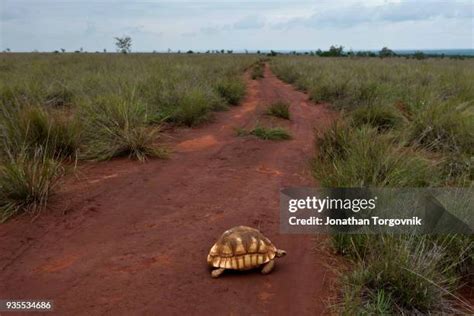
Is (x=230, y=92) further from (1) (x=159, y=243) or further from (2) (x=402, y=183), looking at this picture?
(1) (x=159, y=243)

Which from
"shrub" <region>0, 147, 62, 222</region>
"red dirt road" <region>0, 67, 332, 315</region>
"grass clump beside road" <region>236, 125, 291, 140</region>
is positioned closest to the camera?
"red dirt road" <region>0, 67, 332, 315</region>

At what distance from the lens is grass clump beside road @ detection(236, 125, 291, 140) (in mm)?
7652

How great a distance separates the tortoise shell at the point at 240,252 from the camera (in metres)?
3.29

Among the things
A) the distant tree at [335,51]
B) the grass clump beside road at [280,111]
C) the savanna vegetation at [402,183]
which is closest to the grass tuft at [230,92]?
the grass clump beside road at [280,111]

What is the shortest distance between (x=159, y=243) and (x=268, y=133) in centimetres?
421

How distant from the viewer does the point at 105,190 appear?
4938mm

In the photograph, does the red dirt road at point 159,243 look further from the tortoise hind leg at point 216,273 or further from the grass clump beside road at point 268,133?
the grass clump beside road at point 268,133

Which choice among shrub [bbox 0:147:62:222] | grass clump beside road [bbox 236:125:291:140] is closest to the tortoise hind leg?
→ shrub [bbox 0:147:62:222]

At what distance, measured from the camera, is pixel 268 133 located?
768 cm

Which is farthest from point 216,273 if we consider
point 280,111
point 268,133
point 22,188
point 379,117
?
point 280,111

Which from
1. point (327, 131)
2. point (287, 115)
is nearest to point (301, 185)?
point (327, 131)

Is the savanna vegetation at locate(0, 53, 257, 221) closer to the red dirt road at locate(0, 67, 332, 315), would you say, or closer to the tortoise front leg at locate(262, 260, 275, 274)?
the red dirt road at locate(0, 67, 332, 315)

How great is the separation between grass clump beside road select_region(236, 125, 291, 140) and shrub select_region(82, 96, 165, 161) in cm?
195
